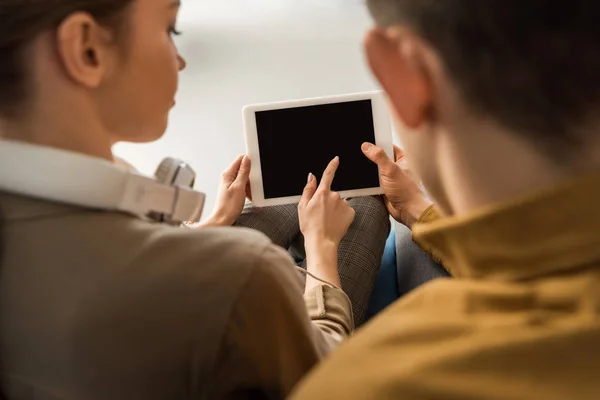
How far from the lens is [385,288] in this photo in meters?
0.99

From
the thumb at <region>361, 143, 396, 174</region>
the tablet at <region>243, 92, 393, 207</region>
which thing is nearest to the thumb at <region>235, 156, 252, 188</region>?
the tablet at <region>243, 92, 393, 207</region>

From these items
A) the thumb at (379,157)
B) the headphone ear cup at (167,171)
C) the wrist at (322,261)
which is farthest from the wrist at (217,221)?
the headphone ear cup at (167,171)

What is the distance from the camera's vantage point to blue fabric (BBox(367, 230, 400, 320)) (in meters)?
0.97

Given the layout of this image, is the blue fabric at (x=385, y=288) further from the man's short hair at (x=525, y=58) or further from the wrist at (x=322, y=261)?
the man's short hair at (x=525, y=58)

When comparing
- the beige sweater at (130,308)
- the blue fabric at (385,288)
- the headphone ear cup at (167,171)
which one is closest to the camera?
the beige sweater at (130,308)

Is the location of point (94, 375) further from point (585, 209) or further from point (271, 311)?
point (585, 209)

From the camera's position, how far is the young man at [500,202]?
0.30m

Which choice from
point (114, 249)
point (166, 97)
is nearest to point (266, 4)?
point (166, 97)

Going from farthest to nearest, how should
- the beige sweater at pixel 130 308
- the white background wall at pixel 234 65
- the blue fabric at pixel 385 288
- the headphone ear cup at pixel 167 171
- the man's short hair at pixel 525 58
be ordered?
the white background wall at pixel 234 65 < the blue fabric at pixel 385 288 < the headphone ear cup at pixel 167 171 < the beige sweater at pixel 130 308 < the man's short hair at pixel 525 58

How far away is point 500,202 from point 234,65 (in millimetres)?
1539

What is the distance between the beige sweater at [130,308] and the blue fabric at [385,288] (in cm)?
53

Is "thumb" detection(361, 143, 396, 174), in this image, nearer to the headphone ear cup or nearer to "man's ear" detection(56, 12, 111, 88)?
the headphone ear cup

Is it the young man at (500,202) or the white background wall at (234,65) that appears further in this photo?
the white background wall at (234,65)

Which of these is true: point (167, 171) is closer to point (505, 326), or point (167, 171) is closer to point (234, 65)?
point (505, 326)
